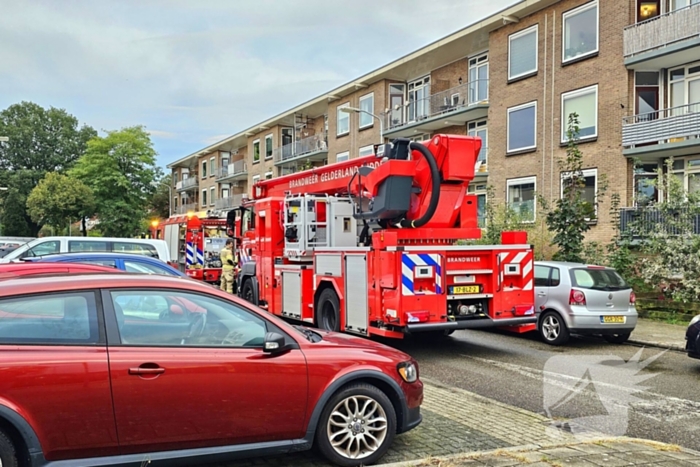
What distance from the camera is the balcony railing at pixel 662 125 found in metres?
18.1

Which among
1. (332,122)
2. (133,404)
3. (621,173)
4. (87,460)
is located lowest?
(87,460)

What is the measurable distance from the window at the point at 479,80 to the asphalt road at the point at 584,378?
16.3 metres

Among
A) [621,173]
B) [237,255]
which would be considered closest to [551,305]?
[237,255]

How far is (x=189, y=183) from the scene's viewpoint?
2522 inches

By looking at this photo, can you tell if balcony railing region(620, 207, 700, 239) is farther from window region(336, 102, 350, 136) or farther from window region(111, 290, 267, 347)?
window region(336, 102, 350, 136)

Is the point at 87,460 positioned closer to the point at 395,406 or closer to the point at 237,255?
the point at 395,406

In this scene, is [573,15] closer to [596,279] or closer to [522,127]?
[522,127]

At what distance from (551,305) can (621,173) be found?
10.8m

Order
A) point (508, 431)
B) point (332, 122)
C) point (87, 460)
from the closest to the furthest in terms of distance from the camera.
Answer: point (87, 460) → point (508, 431) → point (332, 122)

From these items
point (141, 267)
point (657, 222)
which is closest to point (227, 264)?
point (141, 267)

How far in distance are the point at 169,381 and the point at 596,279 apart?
880 centimetres

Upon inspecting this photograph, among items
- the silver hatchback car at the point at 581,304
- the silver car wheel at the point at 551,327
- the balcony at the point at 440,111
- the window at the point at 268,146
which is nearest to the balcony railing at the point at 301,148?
the window at the point at 268,146

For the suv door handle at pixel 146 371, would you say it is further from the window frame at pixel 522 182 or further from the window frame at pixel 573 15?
the window frame at pixel 573 15

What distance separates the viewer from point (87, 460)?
3.79m
